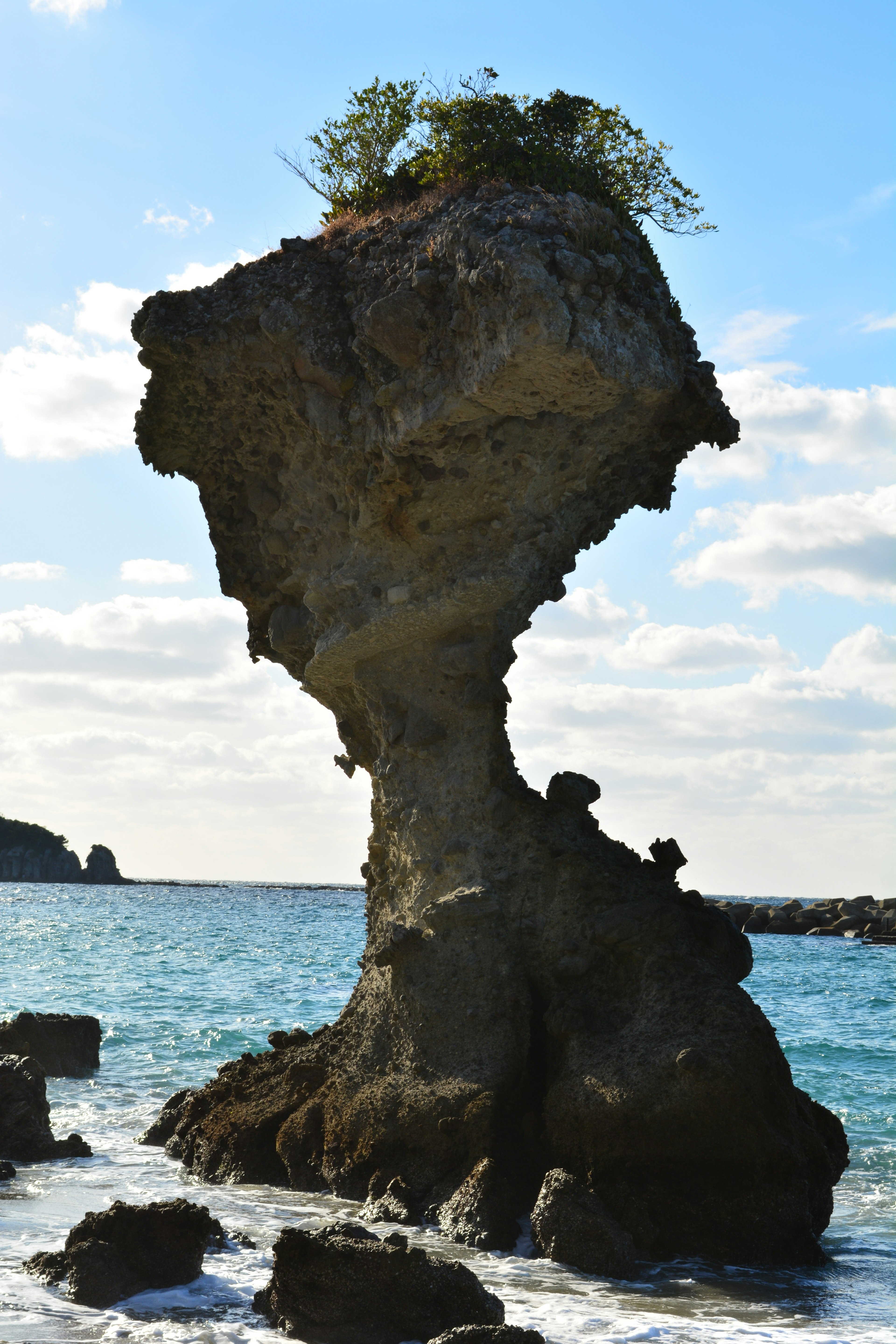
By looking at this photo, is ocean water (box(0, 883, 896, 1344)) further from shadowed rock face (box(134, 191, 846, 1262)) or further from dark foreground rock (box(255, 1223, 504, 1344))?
shadowed rock face (box(134, 191, 846, 1262))

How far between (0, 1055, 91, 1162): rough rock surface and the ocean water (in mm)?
203

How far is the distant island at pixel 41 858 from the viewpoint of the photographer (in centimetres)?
13712

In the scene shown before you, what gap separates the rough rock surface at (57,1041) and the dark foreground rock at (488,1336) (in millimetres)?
11514

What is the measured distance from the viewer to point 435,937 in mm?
9562

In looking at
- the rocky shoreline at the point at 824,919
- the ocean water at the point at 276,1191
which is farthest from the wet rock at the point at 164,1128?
the rocky shoreline at the point at 824,919

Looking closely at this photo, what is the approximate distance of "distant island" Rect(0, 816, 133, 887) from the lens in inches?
5399

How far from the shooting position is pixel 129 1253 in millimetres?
6605

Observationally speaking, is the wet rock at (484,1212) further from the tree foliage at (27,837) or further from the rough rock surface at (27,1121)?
the tree foliage at (27,837)

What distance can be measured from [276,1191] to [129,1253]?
9.43 ft

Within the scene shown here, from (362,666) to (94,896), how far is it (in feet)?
372

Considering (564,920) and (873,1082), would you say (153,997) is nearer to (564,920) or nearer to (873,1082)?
(873,1082)

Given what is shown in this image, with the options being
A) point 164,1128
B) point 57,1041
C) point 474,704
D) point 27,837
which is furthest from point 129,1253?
point 27,837

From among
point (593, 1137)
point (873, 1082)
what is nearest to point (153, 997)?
point (873, 1082)

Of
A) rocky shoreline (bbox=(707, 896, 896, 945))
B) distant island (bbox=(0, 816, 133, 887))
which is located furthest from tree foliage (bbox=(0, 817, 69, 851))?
rocky shoreline (bbox=(707, 896, 896, 945))
